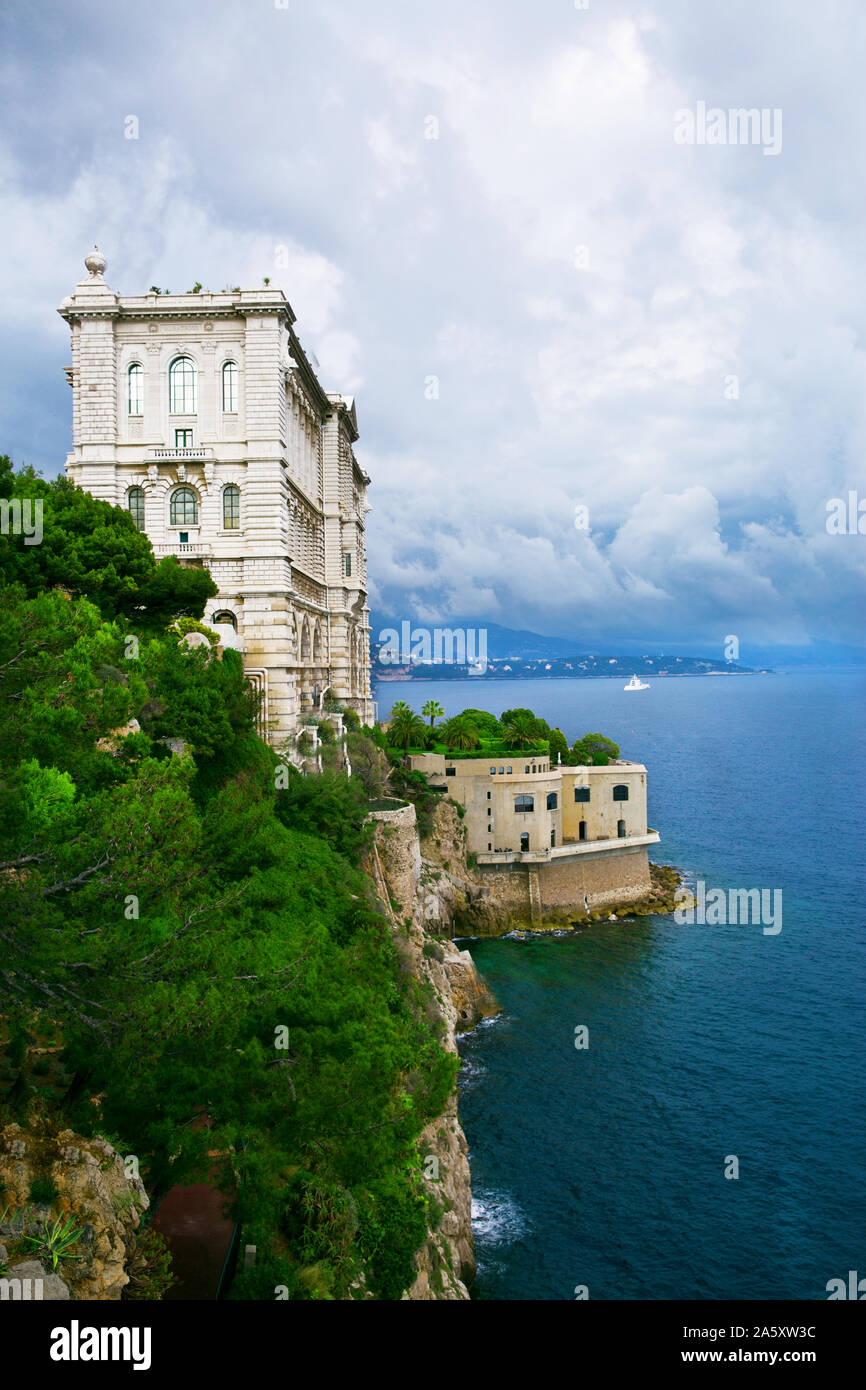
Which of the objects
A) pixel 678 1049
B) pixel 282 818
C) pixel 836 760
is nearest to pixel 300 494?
pixel 282 818

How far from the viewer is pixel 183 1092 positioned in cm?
1553

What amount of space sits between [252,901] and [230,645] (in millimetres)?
16627

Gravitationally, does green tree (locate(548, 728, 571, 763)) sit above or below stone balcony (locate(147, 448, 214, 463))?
below

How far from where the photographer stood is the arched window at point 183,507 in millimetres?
39938

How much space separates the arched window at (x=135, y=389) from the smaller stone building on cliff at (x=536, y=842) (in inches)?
1202

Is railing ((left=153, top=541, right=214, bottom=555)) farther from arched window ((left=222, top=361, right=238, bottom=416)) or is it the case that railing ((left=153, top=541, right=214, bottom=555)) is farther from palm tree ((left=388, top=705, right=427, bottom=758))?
palm tree ((left=388, top=705, right=427, bottom=758))

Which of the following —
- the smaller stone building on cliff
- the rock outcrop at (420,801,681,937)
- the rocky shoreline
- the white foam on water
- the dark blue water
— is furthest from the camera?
the smaller stone building on cliff

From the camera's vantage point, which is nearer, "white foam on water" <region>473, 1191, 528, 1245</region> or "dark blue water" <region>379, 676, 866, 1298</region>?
"dark blue water" <region>379, 676, 866, 1298</region>

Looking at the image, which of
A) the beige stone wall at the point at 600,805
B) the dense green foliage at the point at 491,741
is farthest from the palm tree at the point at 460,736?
the beige stone wall at the point at 600,805

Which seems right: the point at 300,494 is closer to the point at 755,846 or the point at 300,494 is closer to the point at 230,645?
the point at 230,645

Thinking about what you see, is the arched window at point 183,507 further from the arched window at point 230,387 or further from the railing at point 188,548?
the arched window at point 230,387

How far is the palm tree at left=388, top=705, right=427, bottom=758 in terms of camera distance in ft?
209

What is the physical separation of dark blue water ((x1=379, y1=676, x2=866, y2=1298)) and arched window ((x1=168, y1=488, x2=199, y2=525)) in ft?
93.4

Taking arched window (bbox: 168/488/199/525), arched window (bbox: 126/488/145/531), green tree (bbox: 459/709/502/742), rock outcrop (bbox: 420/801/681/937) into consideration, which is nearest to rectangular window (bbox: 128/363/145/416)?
arched window (bbox: 126/488/145/531)
